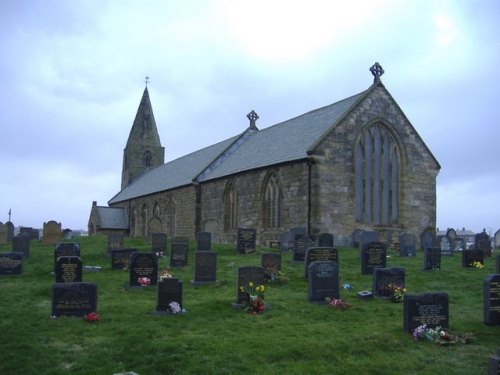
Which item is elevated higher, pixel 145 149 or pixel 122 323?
pixel 145 149

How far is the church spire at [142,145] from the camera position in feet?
186

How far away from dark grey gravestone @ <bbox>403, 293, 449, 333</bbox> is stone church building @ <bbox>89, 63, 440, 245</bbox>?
13431 mm

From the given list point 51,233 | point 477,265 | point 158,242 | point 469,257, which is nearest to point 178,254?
point 158,242

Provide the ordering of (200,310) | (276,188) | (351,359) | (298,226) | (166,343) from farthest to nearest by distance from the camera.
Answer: (276,188) < (298,226) < (200,310) < (166,343) < (351,359)

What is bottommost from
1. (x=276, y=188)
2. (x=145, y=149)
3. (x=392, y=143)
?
(x=276, y=188)

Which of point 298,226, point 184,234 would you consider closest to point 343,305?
point 298,226

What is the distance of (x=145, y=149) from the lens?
57.4 metres

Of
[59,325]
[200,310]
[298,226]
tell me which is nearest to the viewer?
[59,325]

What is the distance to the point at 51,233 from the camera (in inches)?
1051

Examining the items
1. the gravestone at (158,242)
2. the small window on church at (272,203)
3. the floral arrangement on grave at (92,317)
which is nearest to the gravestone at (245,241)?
the gravestone at (158,242)

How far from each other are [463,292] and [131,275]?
29.4ft

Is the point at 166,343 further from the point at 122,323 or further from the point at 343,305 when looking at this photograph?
the point at 343,305

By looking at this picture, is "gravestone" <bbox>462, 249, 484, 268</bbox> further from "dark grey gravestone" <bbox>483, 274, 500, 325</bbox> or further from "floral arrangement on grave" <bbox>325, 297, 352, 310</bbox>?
"floral arrangement on grave" <bbox>325, 297, 352, 310</bbox>

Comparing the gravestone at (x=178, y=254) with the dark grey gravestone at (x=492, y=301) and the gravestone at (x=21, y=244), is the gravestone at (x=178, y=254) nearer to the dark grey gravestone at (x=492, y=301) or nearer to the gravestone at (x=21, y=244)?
the gravestone at (x=21, y=244)
